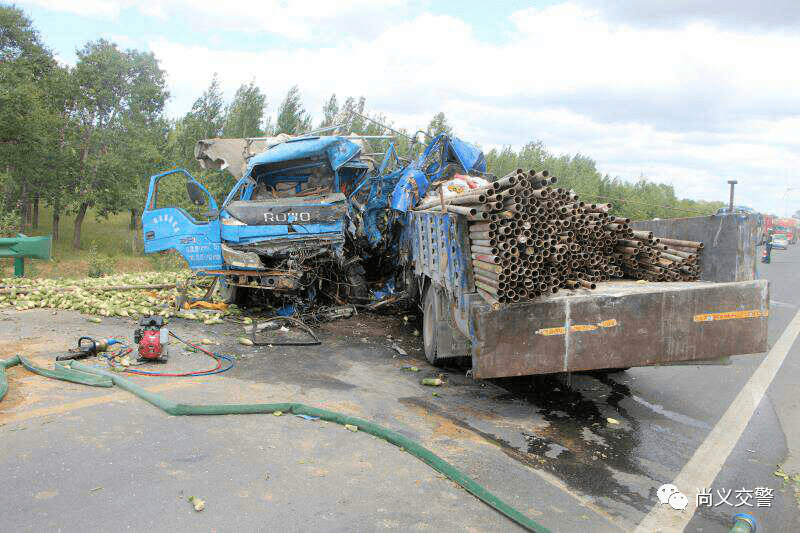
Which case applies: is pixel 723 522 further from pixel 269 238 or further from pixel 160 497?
pixel 269 238

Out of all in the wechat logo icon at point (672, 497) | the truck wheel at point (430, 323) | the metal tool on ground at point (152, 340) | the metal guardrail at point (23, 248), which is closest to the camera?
the wechat logo icon at point (672, 497)

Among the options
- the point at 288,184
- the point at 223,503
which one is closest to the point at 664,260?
the point at 223,503

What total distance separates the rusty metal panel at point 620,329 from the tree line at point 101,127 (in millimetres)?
24651

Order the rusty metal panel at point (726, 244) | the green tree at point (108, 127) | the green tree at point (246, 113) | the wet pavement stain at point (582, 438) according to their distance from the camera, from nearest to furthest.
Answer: the wet pavement stain at point (582, 438) < the rusty metal panel at point (726, 244) < the green tree at point (246, 113) < the green tree at point (108, 127)

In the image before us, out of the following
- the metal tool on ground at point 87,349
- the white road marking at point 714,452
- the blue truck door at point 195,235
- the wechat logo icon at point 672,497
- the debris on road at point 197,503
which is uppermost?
the blue truck door at point 195,235

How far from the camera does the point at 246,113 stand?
28.2 metres

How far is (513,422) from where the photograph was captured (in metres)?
5.28

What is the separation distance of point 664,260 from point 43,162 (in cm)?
3654

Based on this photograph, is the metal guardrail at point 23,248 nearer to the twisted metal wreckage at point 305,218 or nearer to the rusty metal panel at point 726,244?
the twisted metal wreckage at point 305,218

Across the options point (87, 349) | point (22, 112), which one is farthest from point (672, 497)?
point (22, 112)

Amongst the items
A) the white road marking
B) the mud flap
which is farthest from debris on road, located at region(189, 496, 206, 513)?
the mud flap

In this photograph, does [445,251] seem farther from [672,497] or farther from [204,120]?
[204,120]

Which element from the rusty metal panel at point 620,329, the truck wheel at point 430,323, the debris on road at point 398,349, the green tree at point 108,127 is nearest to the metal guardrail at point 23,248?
the debris on road at point 398,349

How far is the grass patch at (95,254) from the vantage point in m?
24.4
